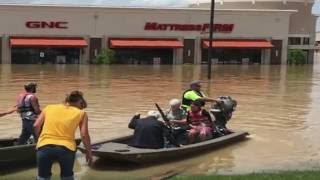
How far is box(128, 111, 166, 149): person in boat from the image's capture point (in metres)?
11.2

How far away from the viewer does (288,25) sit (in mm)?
68812

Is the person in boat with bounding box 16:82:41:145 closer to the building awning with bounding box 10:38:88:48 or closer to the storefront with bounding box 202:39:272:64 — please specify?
the building awning with bounding box 10:38:88:48

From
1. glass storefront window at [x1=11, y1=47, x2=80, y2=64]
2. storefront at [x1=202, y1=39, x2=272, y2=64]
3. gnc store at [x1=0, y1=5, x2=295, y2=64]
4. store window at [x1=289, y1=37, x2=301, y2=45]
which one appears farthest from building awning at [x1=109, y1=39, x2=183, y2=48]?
store window at [x1=289, y1=37, x2=301, y2=45]

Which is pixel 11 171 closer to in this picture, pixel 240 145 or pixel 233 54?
pixel 240 145

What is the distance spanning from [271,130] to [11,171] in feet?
27.3

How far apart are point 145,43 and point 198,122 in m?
51.6

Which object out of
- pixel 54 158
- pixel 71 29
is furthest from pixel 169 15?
pixel 54 158

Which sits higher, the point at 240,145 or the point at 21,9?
the point at 21,9

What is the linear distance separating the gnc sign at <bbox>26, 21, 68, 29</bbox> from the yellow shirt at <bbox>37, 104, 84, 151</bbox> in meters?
56.5

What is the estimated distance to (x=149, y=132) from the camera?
1126 cm

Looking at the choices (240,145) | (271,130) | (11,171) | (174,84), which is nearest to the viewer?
(11,171)

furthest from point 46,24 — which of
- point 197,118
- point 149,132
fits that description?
point 149,132

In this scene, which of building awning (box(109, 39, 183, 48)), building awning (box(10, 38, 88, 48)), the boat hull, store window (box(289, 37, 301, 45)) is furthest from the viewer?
store window (box(289, 37, 301, 45))

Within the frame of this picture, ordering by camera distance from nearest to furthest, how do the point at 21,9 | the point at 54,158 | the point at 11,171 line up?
1. the point at 54,158
2. the point at 11,171
3. the point at 21,9
